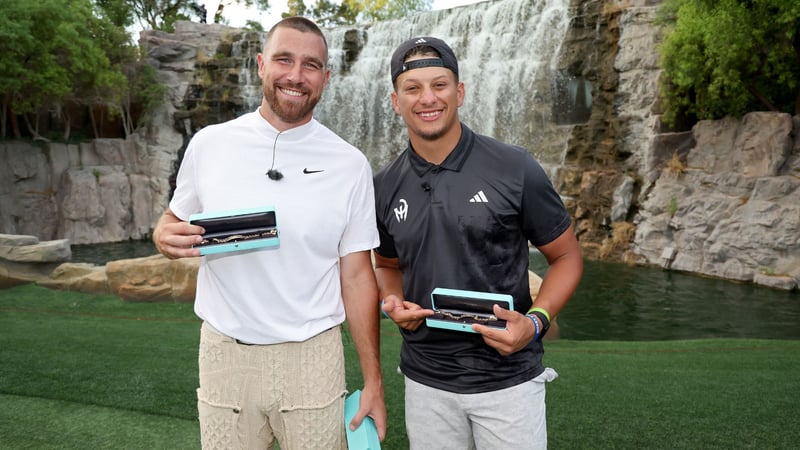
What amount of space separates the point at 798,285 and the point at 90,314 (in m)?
14.3

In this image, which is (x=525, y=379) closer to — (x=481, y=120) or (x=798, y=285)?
(x=798, y=285)

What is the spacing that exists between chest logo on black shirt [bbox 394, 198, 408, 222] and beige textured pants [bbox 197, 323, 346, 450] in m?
A: 0.60

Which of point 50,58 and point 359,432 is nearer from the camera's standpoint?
point 359,432

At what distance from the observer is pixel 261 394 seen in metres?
2.56

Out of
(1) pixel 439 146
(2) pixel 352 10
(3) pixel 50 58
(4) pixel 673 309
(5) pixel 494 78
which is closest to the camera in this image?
(1) pixel 439 146

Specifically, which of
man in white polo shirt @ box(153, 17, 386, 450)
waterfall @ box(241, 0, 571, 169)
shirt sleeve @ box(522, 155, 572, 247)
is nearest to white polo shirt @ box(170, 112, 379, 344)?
man in white polo shirt @ box(153, 17, 386, 450)

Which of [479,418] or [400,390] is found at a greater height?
[479,418]

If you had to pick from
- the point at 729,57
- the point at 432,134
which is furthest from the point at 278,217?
the point at 729,57

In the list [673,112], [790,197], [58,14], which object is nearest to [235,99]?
[58,14]

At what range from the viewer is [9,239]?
12.7 metres

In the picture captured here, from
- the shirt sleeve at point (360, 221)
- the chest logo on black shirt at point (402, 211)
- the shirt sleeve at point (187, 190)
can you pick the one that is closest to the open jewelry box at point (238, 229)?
the shirt sleeve at point (187, 190)

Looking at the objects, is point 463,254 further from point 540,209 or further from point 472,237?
point 540,209

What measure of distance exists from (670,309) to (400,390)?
840cm

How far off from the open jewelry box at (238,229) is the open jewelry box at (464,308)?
658mm
